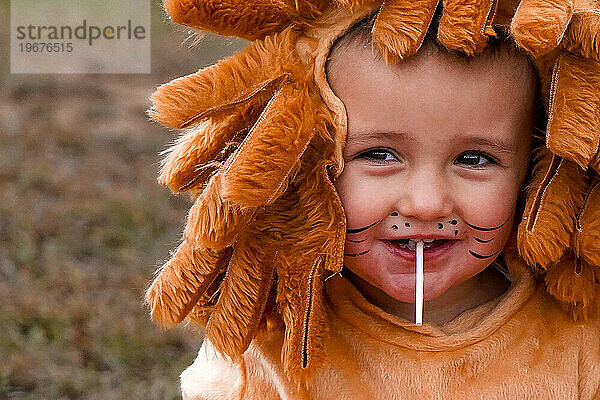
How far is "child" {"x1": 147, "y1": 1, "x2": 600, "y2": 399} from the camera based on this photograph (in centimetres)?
122

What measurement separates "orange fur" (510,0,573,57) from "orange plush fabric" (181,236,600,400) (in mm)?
368

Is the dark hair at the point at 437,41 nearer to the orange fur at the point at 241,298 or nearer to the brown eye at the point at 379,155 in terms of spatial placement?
the brown eye at the point at 379,155

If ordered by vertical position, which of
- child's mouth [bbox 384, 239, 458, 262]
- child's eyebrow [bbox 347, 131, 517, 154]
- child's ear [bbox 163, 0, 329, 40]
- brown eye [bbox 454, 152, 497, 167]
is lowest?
child's mouth [bbox 384, 239, 458, 262]

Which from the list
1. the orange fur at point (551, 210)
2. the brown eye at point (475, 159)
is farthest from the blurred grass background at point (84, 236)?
the orange fur at point (551, 210)

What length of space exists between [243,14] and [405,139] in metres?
0.26

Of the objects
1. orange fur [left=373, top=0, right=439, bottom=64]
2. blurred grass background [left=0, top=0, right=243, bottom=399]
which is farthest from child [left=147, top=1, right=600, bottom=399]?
blurred grass background [left=0, top=0, right=243, bottom=399]

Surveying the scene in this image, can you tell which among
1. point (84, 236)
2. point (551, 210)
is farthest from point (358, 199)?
point (84, 236)

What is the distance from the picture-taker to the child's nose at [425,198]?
4.07ft

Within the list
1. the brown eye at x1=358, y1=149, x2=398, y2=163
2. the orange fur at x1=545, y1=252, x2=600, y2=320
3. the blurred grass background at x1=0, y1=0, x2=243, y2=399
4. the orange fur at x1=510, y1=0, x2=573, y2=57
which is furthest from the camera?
the blurred grass background at x1=0, y1=0, x2=243, y2=399

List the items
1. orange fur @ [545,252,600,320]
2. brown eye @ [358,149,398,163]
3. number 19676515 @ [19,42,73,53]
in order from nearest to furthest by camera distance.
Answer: brown eye @ [358,149,398,163] < orange fur @ [545,252,600,320] < number 19676515 @ [19,42,73,53]

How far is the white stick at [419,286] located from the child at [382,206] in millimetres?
16

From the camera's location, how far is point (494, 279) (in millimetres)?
1480

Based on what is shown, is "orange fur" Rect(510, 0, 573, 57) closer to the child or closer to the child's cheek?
the child

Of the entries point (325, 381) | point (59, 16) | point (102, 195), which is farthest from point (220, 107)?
point (59, 16)
